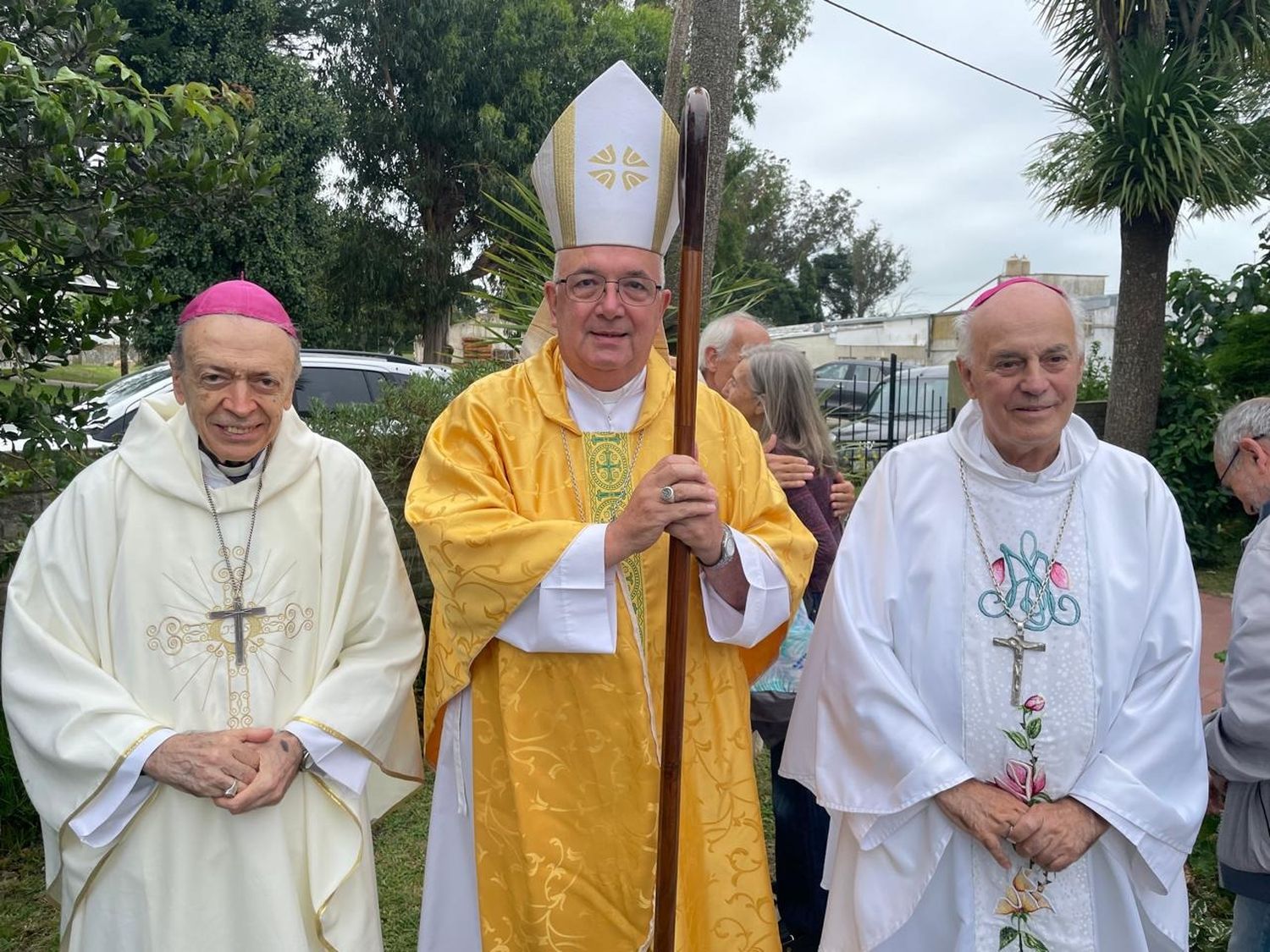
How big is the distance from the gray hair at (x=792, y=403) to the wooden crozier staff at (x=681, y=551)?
118cm

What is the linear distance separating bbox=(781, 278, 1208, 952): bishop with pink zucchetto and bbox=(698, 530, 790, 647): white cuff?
0.53ft

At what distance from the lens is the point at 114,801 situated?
214 centimetres

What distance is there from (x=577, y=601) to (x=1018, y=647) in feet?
3.21

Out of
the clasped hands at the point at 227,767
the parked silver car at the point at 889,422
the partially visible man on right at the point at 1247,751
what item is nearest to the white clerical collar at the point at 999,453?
the partially visible man on right at the point at 1247,751

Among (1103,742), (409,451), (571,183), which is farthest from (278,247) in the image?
(1103,742)

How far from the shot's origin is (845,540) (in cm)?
248

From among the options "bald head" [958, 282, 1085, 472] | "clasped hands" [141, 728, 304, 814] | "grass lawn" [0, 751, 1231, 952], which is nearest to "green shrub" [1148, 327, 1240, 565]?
"grass lawn" [0, 751, 1231, 952]

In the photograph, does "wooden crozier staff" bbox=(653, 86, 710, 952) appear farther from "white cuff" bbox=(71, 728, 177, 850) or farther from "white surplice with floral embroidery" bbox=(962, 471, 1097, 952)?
"white cuff" bbox=(71, 728, 177, 850)

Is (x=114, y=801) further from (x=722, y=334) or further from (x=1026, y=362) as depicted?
(x=722, y=334)

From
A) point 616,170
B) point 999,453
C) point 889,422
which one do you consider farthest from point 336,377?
point 999,453

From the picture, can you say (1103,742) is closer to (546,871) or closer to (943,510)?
(943,510)

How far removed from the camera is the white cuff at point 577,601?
221cm

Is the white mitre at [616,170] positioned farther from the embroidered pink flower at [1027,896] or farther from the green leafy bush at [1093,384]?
the green leafy bush at [1093,384]

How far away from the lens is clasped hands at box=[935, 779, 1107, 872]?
7.06 ft
